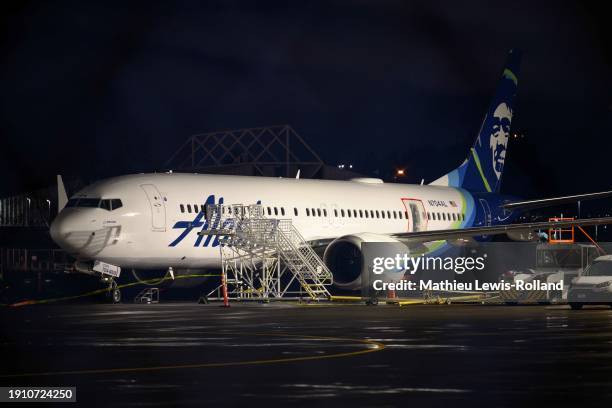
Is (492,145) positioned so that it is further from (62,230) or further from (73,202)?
(62,230)

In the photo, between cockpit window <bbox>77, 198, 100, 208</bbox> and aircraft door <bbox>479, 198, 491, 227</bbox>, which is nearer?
cockpit window <bbox>77, 198, 100, 208</bbox>

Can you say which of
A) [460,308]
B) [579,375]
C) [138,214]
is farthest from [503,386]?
[138,214]

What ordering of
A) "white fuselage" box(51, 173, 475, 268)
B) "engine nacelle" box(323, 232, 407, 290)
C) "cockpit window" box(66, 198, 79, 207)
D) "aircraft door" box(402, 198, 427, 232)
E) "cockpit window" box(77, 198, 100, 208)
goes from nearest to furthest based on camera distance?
"white fuselage" box(51, 173, 475, 268) → "cockpit window" box(77, 198, 100, 208) → "cockpit window" box(66, 198, 79, 207) → "engine nacelle" box(323, 232, 407, 290) → "aircraft door" box(402, 198, 427, 232)

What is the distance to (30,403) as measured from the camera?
14.7 meters

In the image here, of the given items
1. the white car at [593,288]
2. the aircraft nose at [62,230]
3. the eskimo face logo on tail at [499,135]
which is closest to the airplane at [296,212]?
the aircraft nose at [62,230]

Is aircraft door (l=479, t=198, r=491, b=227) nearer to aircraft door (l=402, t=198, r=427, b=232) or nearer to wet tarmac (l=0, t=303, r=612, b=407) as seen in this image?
aircraft door (l=402, t=198, r=427, b=232)

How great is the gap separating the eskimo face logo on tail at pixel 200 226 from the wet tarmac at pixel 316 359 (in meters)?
11.1

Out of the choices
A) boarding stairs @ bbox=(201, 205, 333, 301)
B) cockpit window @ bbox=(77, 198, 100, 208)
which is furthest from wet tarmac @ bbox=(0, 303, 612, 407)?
boarding stairs @ bbox=(201, 205, 333, 301)

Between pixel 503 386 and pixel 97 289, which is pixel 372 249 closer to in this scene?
pixel 97 289

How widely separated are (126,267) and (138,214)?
8.01 ft

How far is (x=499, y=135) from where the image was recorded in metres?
67.6

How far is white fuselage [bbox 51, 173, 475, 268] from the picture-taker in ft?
150

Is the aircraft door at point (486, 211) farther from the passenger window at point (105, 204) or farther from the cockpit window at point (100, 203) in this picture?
the passenger window at point (105, 204)

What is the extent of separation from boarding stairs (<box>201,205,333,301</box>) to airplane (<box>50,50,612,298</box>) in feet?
1.62
